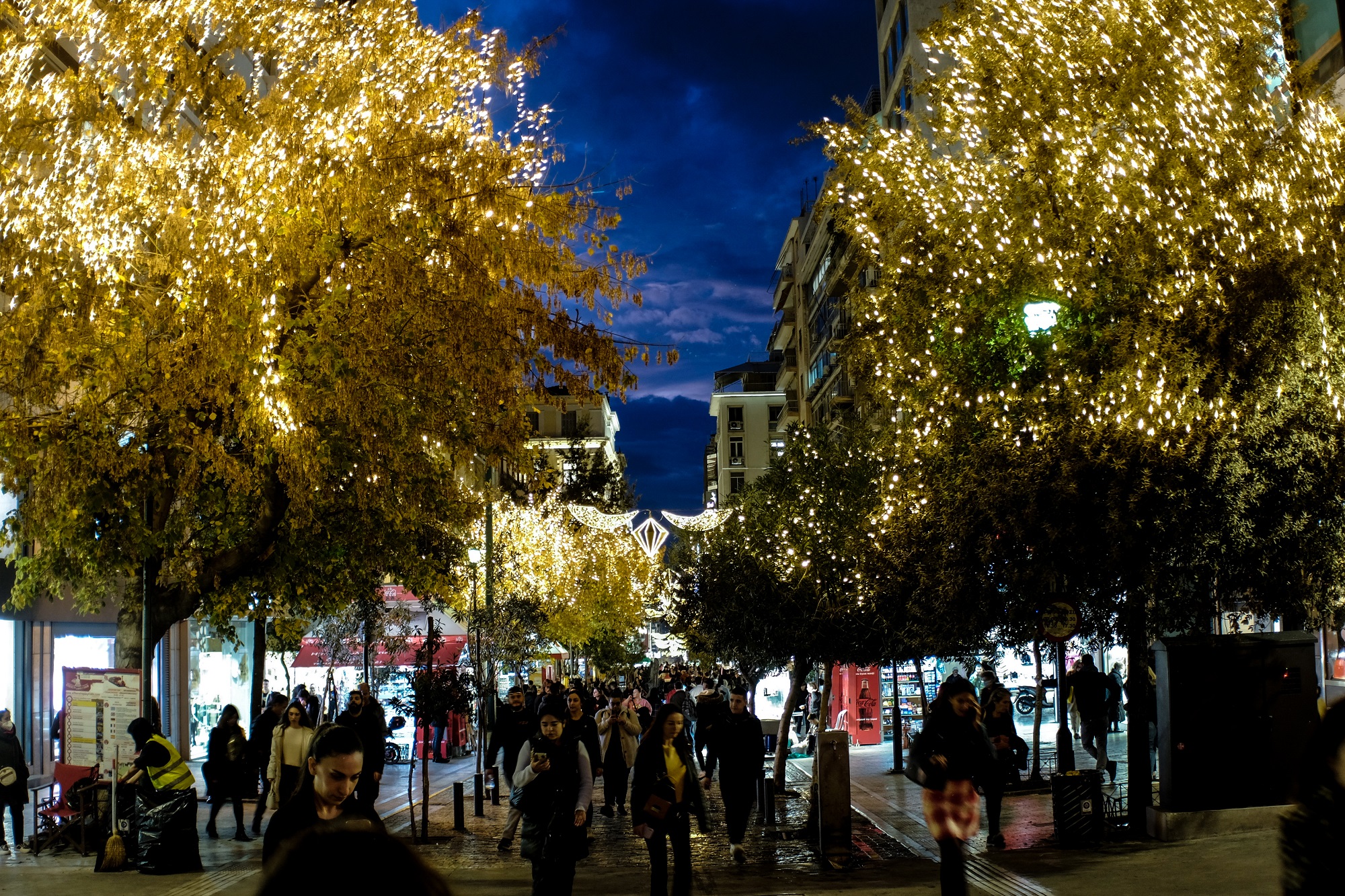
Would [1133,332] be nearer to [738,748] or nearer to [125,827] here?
[738,748]

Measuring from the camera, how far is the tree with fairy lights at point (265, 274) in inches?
582

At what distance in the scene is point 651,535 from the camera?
4588 centimetres

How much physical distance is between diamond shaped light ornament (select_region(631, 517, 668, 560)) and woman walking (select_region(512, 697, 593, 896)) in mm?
34391

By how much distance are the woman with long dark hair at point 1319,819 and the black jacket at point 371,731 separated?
1282cm

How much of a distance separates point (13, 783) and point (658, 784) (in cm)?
951

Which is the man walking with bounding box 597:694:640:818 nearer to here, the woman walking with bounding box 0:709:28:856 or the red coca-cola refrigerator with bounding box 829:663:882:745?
the woman walking with bounding box 0:709:28:856

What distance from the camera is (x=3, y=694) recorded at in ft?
75.6

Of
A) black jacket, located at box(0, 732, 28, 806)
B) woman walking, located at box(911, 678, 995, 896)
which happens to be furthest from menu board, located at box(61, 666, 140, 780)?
woman walking, located at box(911, 678, 995, 896)

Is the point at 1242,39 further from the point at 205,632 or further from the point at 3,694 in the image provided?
the point at 205,632

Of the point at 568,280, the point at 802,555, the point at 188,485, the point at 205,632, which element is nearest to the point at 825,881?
the point at 568,280

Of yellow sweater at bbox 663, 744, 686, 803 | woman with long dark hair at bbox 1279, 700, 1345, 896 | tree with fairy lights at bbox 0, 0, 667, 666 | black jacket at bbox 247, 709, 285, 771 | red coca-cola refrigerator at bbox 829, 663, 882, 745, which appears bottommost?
red coca-cola refrigerator at bbox 829, 663, 882, 745

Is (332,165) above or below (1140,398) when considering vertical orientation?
above

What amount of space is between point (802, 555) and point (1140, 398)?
11.0 m

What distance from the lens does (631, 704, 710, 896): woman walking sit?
1038cm
